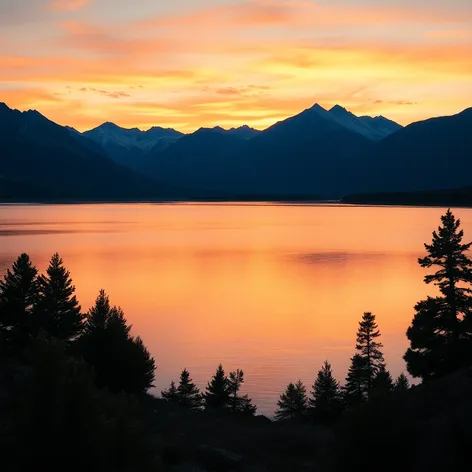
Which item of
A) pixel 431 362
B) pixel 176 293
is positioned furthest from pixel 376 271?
pixel 431 362

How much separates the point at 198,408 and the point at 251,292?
182 ft

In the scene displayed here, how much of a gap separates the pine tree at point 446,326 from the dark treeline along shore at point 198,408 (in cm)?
7

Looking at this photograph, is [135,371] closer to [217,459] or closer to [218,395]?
[218,395]

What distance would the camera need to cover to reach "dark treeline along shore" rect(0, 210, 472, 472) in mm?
17250

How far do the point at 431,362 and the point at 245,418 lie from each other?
1140 cm

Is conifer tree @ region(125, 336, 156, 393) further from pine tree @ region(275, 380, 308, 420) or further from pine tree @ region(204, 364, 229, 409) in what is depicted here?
pine tree @ region(275, 380, 308, 420)

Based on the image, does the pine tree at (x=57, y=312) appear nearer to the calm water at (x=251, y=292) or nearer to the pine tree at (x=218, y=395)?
the calm water at (x=251, y=292)

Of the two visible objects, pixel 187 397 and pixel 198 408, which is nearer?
pixel 187 397

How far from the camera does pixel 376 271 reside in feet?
379

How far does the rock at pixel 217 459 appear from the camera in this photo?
23.8m

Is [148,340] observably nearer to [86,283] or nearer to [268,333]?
[268,333]

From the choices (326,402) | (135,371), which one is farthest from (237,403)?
(135,371)

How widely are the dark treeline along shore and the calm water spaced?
7.76 metres

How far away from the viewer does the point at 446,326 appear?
128 ft
